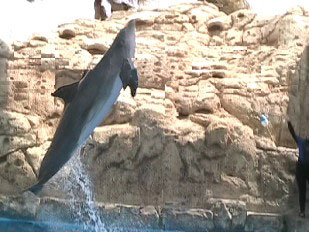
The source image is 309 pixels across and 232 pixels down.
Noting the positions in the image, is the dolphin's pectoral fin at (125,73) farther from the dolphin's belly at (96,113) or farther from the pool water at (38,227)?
the pool water at (38,227)

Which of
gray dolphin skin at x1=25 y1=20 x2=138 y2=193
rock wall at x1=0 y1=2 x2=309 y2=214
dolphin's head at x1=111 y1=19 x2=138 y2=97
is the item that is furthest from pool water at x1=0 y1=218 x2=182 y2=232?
dolphin's head at x1=111 y1=19 x2=138 y2=97

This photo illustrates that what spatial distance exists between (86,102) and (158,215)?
2873 mm

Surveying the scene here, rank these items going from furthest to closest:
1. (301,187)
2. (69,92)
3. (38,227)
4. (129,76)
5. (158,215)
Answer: (158,215), (301,187), (38,227), (69,92), (129,76)

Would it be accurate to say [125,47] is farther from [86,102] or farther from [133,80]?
[86,102]

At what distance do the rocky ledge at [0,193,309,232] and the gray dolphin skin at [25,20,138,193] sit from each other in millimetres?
2717

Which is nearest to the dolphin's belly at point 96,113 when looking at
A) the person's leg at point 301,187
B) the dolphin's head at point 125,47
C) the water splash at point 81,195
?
the dolphin's head at point 125,47

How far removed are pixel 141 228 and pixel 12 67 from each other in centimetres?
239

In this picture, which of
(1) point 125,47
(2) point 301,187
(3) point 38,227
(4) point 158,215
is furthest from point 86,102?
(2) point 301,187

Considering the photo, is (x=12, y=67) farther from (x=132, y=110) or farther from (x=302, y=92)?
(x=302, y=92)

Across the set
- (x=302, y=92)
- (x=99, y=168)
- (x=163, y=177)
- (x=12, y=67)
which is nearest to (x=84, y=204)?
(x=99, y=168)

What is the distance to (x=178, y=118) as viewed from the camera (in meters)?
6.61

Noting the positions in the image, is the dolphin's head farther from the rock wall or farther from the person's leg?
the person's leg

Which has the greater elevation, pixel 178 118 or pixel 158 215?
pixel 178 118

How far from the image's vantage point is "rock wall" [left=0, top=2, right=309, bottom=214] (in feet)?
20.6
